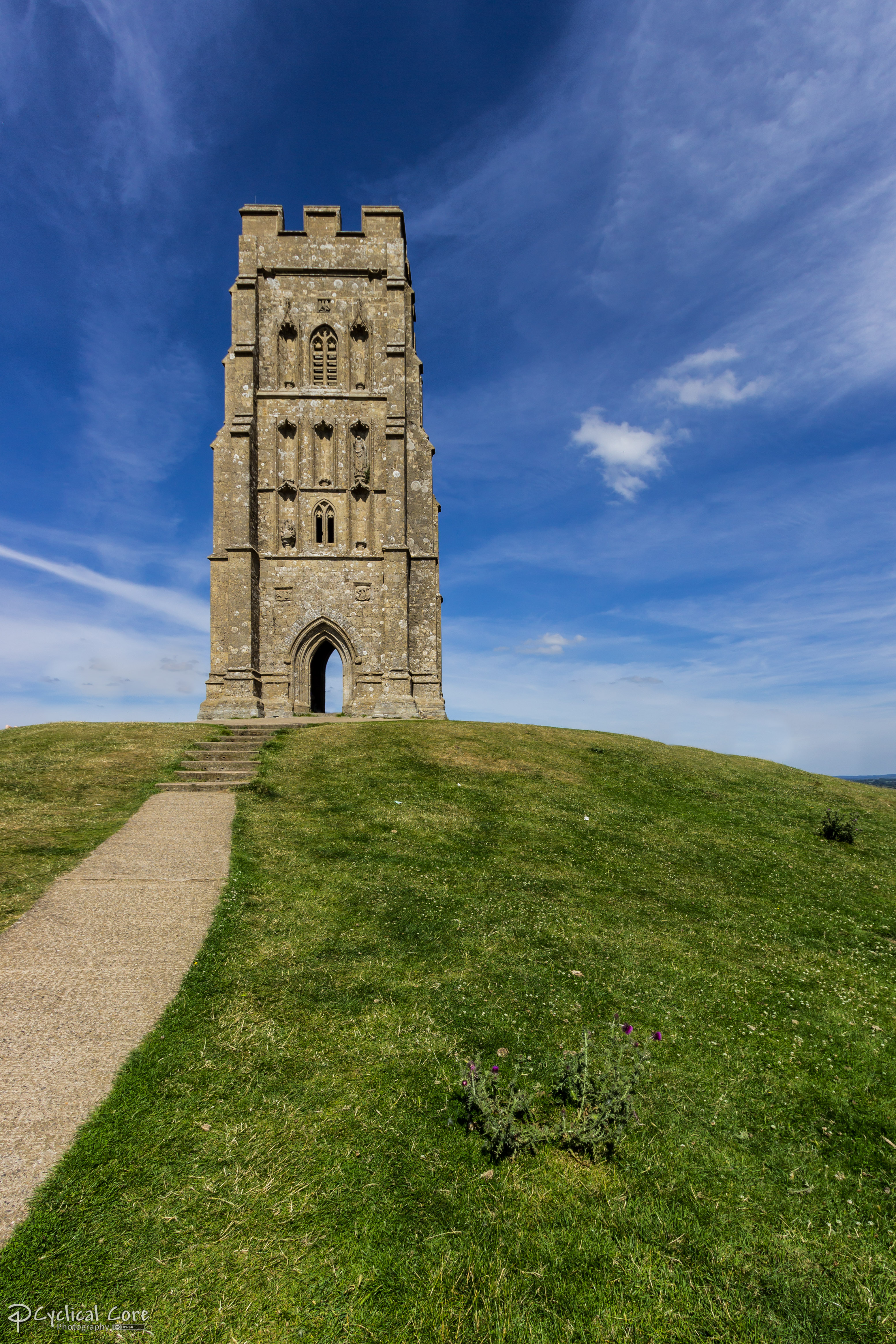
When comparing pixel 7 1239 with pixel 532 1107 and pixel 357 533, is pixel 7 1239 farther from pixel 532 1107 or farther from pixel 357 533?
pixel 357 533

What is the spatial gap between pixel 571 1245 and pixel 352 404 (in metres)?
32.6

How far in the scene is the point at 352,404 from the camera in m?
30.8

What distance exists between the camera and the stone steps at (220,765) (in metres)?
15.5

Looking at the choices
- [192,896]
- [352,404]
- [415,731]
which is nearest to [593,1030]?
[192,896]

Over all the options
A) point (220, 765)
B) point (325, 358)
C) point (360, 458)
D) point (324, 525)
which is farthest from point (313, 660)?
point (325, 358)

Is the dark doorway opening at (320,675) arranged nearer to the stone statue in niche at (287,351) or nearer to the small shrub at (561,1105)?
the stone statue in niche at (287,351)

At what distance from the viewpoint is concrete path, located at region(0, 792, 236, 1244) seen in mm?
4391

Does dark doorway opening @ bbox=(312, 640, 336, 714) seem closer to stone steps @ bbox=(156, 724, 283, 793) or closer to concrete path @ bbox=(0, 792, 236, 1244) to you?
stone steps @ bbox=(156, 724, 283, 793)

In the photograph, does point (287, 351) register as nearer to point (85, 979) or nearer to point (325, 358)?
point (325, 358)

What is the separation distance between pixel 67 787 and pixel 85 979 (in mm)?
9785

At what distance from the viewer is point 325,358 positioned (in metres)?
31.0

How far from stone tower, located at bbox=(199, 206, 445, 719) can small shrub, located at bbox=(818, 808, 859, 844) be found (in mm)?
17384

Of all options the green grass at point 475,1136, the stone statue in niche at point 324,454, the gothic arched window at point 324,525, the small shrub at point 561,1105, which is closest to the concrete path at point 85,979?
the green grass at point 475,1136

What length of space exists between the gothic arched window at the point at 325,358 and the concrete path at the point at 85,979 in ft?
88.6
